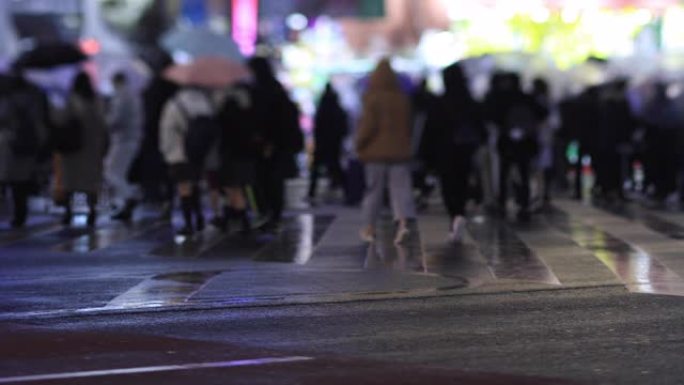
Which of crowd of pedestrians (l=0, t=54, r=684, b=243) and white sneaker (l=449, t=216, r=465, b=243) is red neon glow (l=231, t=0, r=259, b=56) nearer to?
crowd of pedestrians (l=0, t=54, r=684, b=243)

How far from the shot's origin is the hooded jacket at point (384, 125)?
15.6 m

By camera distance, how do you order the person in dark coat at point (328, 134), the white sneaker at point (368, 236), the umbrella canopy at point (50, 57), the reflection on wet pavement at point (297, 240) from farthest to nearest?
the person in dark coat at point (328, 134)
the umbrella canopy at point (50, 57)
the white sneaker at point (368, 236)
the reflection on wet pavement at point (297, 240)

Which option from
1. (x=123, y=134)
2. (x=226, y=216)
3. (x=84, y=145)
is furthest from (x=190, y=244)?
(x=123, y=134)

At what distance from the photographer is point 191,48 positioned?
2144 cm

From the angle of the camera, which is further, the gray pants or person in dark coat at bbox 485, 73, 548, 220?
person in dark coat at bbox 485, 73, 548, 220

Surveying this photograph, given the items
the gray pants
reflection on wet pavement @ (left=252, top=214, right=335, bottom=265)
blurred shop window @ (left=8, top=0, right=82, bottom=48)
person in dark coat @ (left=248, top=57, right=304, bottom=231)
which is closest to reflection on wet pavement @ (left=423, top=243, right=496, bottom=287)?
the gray pants

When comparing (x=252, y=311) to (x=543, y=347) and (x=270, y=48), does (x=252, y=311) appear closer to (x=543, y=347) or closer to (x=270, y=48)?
(x=543, y=347)

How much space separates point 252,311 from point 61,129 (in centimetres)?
818

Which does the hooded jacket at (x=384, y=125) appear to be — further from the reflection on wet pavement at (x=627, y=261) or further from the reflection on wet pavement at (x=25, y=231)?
the reflection on wet pavement at (x=25, y=231)

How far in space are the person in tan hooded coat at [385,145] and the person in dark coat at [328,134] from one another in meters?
8.85

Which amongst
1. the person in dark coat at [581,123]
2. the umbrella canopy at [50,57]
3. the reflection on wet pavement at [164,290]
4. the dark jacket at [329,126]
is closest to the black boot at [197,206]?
the reflection on wet pavement at [164,290]

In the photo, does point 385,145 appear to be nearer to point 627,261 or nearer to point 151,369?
point 627,261

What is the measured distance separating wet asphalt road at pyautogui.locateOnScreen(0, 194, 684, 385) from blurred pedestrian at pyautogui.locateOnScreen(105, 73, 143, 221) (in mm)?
3408

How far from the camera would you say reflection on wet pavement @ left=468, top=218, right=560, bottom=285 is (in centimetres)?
1224
